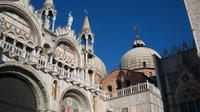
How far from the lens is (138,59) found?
3253cm

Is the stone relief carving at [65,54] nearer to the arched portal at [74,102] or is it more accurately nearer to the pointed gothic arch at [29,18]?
the pointed gothic arch at [29,18]

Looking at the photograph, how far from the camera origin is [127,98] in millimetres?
18484

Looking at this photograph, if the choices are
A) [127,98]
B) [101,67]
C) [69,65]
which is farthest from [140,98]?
[101,67]

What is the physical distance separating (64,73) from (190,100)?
1078 centimetres

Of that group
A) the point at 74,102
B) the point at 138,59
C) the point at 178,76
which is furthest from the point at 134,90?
the point at 138,59

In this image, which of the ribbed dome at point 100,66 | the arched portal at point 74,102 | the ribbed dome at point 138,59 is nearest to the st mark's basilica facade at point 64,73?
the arched portal at point 74,102

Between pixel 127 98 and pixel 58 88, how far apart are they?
20.9 ft

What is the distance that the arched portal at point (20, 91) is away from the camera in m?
12.2

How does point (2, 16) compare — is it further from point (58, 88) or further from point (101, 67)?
point (101, 67)

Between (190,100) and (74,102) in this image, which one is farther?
(190,100)

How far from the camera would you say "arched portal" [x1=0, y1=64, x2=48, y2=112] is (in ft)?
39.9

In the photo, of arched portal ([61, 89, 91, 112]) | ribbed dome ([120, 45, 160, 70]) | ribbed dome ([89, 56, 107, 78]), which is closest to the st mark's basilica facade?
arched portal ([61, 89, 91, 112])

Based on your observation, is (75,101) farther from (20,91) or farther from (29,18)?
(29,18)

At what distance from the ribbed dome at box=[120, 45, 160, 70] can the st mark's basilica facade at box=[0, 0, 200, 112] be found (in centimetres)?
780
